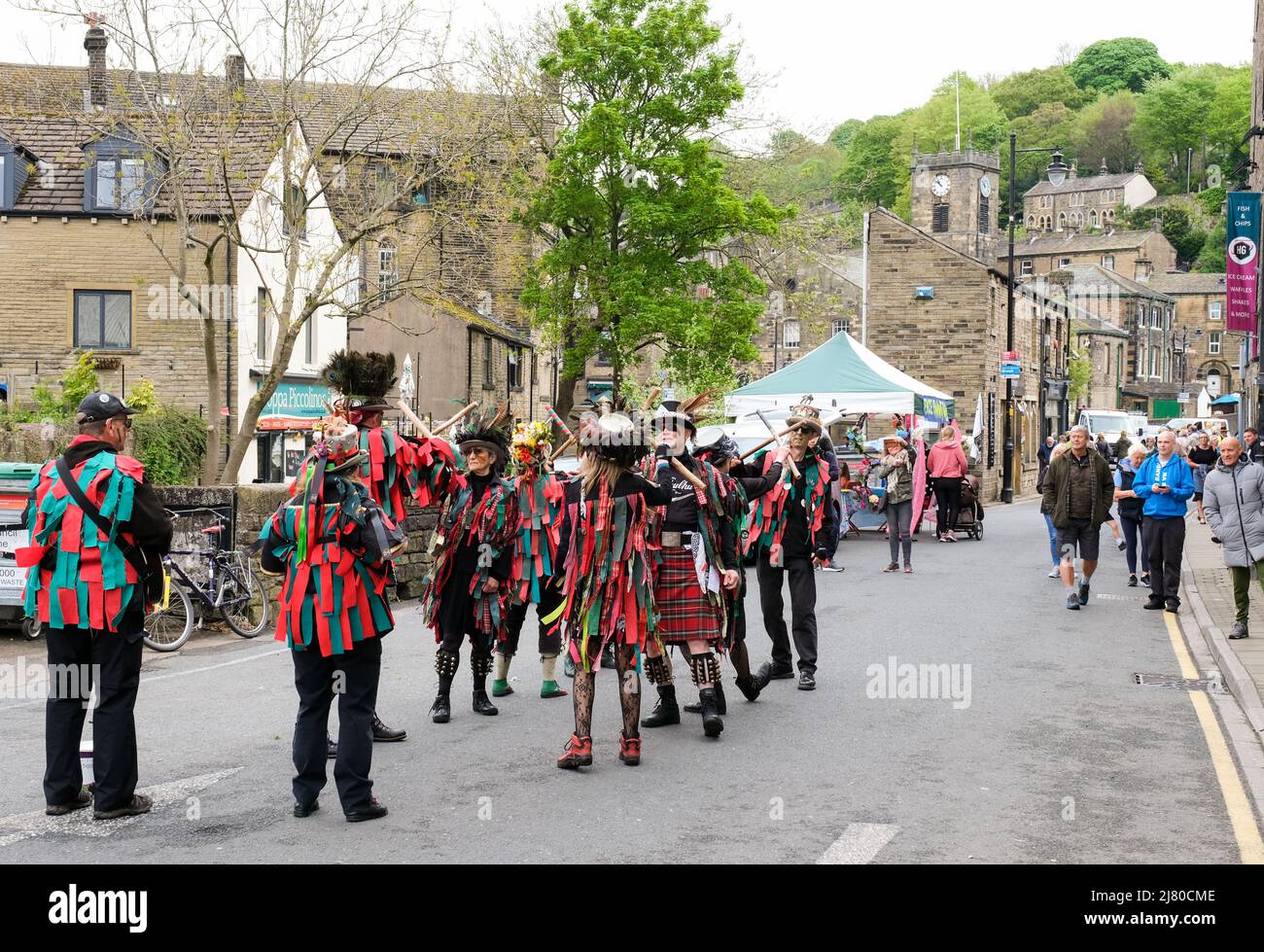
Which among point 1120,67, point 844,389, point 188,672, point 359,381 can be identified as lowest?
point 188,672

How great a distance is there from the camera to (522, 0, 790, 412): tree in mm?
29797

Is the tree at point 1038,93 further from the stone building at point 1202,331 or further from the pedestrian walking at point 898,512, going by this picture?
the pedestrian walking at point 898,512

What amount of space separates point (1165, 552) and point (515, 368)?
32.6m

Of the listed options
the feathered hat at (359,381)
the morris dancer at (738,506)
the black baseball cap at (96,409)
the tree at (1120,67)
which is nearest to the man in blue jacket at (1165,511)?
the morris dancer at (738,506)

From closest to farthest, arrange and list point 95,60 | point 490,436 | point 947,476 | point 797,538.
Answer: point 490,436
point 797,538
point 947,476
point 95,60

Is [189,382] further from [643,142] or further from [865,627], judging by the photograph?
[865,627]

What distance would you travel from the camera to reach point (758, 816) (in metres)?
6.39

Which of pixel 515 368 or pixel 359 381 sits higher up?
pixel 515 368

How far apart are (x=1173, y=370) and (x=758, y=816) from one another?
111475 mm

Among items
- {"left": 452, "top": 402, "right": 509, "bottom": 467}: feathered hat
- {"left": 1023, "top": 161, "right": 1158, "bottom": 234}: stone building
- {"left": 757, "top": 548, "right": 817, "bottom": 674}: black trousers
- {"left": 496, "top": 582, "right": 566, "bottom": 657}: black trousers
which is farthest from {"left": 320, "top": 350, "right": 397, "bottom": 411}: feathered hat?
{"left": 1023, "top": 161, "right": 1158, "bottom": 234}: stone building

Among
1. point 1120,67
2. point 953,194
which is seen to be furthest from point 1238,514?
point 1120,67

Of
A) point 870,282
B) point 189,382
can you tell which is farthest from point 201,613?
point 870,282

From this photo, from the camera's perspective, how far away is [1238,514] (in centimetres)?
1232

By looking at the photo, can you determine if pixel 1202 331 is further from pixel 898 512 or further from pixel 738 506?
pixel 738 506
